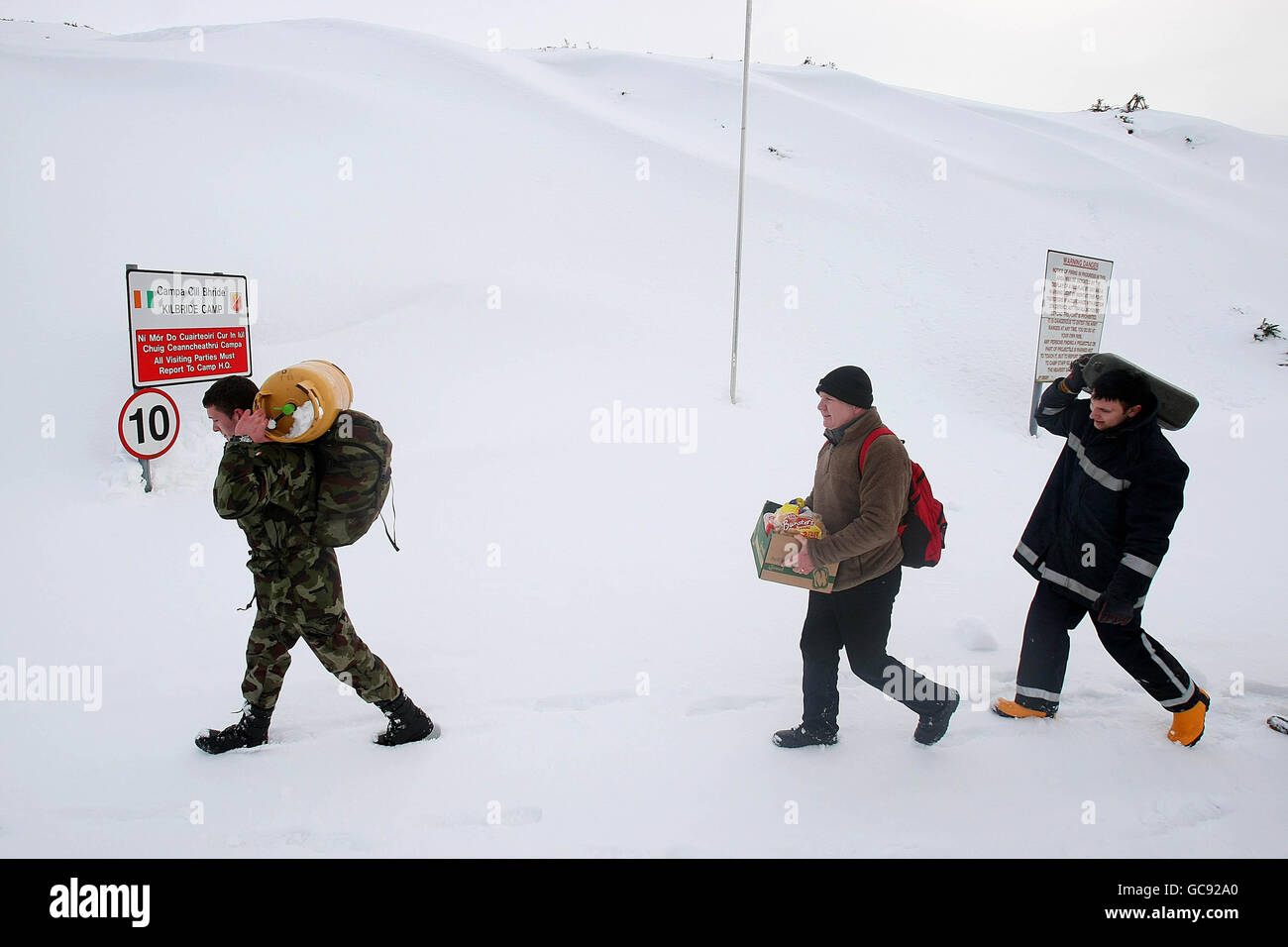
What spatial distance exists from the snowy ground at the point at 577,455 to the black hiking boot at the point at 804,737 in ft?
0.43

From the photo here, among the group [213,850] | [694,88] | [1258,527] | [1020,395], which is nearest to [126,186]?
[213,850]

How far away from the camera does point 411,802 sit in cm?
284

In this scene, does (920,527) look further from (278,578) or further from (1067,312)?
(1067,312)

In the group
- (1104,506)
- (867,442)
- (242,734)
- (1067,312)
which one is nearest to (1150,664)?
(1104,506)

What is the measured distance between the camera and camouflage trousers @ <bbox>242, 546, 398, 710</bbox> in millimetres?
2854

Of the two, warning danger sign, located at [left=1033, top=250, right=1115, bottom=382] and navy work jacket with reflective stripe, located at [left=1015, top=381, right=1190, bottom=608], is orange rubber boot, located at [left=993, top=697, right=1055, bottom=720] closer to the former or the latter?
navy work jacket with reflective stripe, located at [left=1015, top=381, right=1190, bottom=608]

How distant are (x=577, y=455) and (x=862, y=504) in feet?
13.5

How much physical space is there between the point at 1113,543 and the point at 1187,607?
257 centimetres

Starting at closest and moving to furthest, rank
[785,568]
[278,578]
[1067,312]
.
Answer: [278,578], [785,568], [1067,312]

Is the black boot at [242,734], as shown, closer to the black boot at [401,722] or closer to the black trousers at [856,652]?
the black boot at [401,722]

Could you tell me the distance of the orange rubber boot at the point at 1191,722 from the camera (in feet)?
10.6

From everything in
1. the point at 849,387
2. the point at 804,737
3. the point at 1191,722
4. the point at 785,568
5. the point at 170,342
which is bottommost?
the point at 804,737

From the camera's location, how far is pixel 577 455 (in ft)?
21.9
